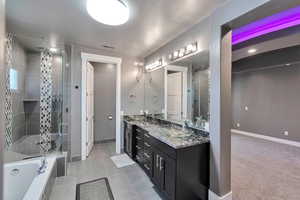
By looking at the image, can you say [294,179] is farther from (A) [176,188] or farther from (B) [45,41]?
(B) [45,41]

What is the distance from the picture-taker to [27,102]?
386 cm

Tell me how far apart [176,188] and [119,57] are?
3372 millimetres

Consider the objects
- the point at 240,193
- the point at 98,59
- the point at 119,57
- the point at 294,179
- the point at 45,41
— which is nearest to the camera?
the point at 240,193

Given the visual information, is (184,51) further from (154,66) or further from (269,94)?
(269,94)

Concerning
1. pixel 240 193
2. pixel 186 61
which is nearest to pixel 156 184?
pixel 240 193

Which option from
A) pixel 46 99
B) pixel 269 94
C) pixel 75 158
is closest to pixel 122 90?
pixel 46 99

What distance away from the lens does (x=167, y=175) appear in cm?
202

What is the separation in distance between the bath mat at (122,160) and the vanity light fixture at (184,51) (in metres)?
2.55

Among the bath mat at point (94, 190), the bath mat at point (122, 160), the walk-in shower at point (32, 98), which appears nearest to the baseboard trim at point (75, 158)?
the walk-in shower at point (32, 98)

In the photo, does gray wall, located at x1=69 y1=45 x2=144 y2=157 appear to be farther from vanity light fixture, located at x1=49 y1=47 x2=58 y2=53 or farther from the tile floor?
the tile floor

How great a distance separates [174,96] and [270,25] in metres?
2.24

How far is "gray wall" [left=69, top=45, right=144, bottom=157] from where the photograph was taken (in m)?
A: 3.44

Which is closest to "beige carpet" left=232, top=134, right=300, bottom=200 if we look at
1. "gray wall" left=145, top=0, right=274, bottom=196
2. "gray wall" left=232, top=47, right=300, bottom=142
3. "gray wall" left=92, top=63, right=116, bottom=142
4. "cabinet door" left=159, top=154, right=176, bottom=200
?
"gray wall" left=145, top=0, right=274, bottom=196

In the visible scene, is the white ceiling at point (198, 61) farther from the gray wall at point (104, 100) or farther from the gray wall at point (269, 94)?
the gray wall at point (269, 94)
